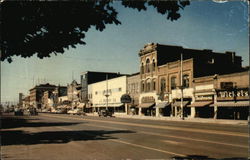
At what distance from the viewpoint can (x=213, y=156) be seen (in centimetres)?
1140

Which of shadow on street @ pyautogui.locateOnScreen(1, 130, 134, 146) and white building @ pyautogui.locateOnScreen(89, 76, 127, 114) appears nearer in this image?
shadow on street @ pyautogui.locateOnScreen(1, 130, 134, 146)

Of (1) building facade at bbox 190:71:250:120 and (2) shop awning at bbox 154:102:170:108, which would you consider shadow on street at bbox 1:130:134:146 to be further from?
(2) shop awning at bbox 154:102:170:108

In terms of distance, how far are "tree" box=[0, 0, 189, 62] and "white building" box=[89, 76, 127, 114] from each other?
2474 inches

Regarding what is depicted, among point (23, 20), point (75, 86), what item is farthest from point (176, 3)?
point (75, 86)

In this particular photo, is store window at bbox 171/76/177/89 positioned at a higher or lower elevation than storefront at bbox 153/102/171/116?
higher

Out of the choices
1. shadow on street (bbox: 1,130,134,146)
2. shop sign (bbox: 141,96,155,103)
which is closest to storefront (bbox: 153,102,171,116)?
shop sign (bbox: 141,96,155,103)

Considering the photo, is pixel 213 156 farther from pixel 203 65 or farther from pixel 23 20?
pixel 203 65

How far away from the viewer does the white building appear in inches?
2968

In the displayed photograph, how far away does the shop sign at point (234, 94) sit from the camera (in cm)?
3878

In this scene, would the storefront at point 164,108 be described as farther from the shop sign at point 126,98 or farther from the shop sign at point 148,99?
the shop sign at point 126,98

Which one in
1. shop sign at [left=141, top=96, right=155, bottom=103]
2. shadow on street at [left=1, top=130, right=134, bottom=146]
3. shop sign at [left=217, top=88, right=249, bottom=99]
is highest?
shop sign at [left=217, top=88, right=249, bottom=99]

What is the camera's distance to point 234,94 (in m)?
40.5

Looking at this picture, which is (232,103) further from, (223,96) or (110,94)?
(110,94)

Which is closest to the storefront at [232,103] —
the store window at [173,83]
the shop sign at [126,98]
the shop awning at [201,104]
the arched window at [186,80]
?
the shop awning at [201,104]
